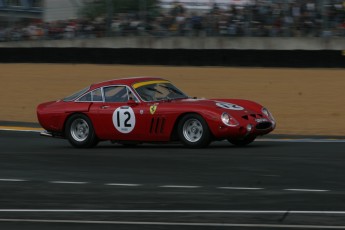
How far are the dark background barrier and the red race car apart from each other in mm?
14089

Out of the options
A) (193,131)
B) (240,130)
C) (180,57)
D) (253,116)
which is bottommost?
(180,57)

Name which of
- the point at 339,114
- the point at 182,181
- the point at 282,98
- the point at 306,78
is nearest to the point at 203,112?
the point at 182,181

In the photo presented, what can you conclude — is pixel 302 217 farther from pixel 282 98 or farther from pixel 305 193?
pixel 282 98

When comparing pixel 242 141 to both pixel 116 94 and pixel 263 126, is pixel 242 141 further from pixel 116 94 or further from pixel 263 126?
pixel 116 94

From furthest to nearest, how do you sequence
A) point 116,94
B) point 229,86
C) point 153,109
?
1. point 229,86
2. point 116,94
3. point 153,109

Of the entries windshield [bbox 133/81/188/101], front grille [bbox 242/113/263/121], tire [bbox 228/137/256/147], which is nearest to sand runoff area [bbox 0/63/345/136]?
tire [bbox 228/137/256/147]

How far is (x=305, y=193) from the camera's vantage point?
24.8 feet

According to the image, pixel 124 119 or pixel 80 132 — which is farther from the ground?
pixel 124 119

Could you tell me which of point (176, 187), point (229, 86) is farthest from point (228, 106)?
point (229, 86)

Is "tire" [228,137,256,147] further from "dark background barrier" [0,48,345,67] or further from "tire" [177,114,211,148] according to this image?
"dark background barrier" [0,48,345,67]

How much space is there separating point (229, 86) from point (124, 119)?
12.3 meters

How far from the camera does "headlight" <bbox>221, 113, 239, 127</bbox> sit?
11.2m

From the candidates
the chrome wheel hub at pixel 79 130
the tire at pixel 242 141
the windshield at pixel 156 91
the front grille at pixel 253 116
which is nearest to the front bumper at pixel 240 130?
the front grille at pixel 253 116

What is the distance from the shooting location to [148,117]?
38.9 ft
